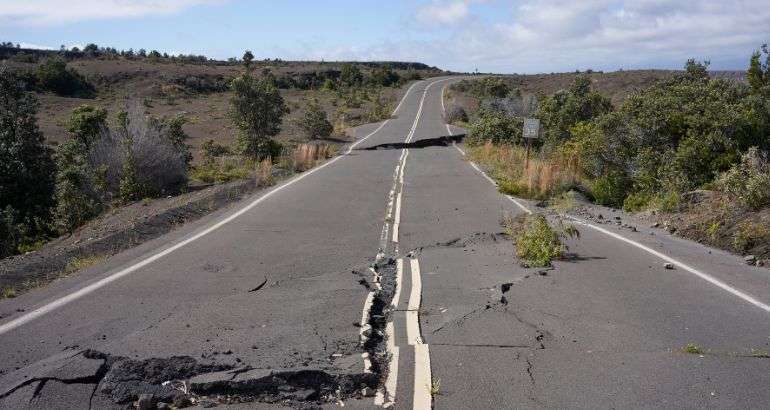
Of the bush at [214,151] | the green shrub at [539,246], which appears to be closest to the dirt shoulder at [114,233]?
the green shrub at [539,246]

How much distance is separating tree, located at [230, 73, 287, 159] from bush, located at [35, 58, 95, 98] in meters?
44.0

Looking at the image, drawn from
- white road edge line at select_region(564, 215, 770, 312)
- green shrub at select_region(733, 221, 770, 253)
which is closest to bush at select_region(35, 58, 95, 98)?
white road edge line at select_region(564, 215, 770, 312)

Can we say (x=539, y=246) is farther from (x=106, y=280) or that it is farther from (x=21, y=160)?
(x=21, y=160)

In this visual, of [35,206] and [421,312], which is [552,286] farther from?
[35,206]

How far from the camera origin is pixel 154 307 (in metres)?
7.16

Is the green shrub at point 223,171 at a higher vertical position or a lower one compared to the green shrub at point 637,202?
lower

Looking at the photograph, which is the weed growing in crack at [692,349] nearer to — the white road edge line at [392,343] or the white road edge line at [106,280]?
the white road edge line at [392,343]

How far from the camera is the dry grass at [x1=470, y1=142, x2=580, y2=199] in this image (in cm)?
1736

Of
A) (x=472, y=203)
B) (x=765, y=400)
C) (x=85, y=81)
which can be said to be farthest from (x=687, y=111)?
(x=85, y=81)

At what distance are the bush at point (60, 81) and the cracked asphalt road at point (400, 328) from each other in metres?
61.6

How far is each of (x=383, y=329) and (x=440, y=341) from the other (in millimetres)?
651

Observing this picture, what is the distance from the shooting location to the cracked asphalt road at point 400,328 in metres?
5.09

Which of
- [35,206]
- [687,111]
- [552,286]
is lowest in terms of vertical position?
[35,206]

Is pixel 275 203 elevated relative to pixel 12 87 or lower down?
lower down
